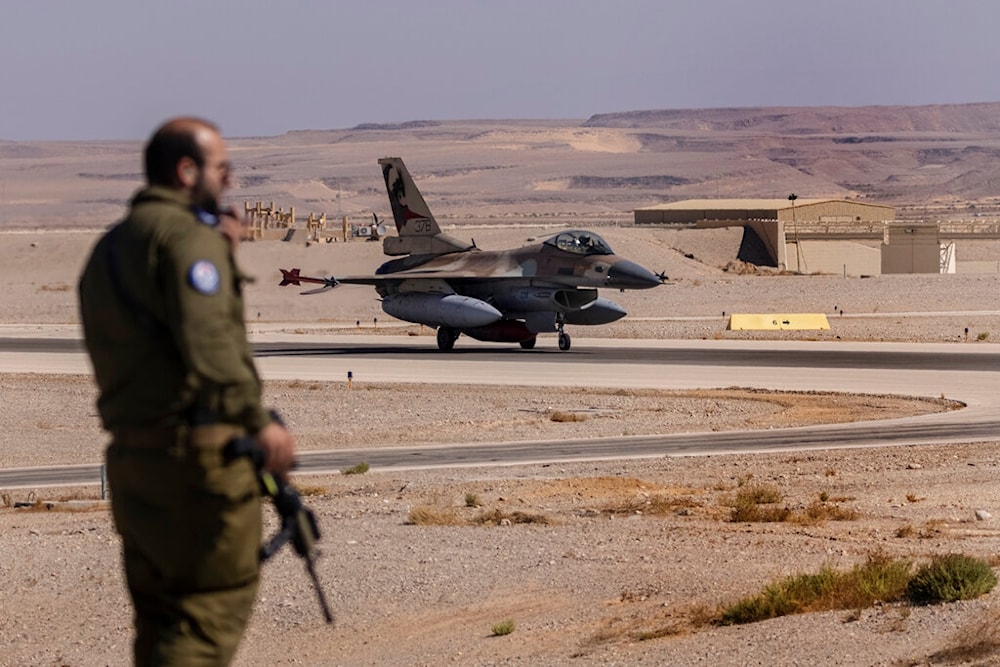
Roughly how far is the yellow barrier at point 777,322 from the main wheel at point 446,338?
39.1 feet

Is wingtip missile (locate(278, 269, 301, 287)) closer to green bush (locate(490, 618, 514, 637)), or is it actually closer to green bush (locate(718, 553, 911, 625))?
green bush (locate(490, 618, 514, 637))

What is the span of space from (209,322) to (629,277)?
3535 cm

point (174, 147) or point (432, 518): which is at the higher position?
point (174, 147)

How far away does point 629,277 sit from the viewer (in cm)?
4019

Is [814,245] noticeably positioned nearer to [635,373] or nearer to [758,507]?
[635,373]

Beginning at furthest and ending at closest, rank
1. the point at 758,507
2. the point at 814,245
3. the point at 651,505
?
the point at 814,245
the point at 651,505
the point at 758,507

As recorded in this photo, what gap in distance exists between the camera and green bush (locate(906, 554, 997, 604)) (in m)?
10.8

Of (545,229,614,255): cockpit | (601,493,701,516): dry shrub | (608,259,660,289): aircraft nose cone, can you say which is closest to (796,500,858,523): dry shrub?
(601,493,701,516): dry shrub

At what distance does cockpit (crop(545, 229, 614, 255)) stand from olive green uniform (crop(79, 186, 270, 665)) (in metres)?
36.1

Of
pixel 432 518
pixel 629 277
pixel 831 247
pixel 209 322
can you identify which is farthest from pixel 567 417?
pixel 831 247

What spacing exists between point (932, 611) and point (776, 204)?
104441 mm

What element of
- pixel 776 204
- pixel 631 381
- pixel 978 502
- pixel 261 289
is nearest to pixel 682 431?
pixel 631 381

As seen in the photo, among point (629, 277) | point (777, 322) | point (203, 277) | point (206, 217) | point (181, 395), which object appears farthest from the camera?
point (777, 322)

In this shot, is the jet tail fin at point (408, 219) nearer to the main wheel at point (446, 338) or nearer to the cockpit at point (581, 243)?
the main wheel at point (446, 338)
